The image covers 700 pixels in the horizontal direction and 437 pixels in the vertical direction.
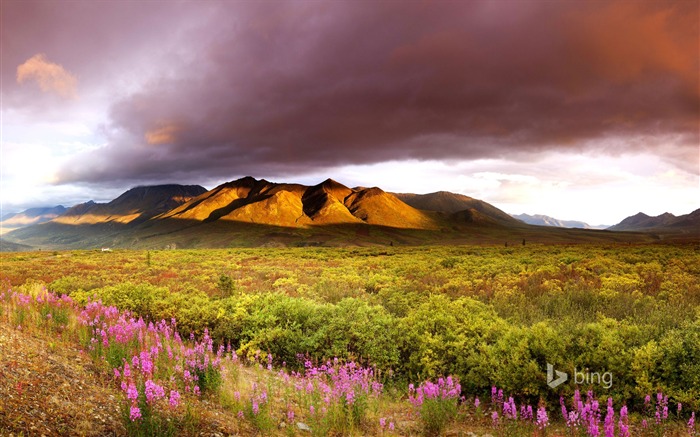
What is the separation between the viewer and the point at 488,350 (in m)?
7.18

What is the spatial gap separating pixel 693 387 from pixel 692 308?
18.7 ft

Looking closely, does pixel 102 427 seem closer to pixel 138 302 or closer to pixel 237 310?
pixel 237 310
